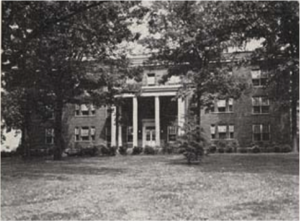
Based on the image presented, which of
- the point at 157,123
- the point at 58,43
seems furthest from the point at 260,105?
the point at 58,43

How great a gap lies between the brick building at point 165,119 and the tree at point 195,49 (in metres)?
11.1

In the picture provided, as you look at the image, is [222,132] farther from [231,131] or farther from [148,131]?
[148,131]

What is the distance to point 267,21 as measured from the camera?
28109mm

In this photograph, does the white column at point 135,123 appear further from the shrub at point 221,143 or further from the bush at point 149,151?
the shrub at point 221,143

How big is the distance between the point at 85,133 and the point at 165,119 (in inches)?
346

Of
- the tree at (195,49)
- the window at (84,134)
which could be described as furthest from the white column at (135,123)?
the tree at (195,49)

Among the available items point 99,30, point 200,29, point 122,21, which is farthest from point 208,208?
point 200,29

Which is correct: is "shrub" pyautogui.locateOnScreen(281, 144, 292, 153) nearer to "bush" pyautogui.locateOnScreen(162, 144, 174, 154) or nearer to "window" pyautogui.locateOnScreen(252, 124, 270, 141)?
"window" pyautogui.locateOnScreen(252, 124, 270, 141)

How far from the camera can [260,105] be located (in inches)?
2167

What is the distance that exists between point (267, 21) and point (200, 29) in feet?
41.4

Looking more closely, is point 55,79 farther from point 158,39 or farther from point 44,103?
point 158,39

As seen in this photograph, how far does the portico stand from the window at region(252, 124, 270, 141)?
741 centimetres

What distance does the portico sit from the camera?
185 feet

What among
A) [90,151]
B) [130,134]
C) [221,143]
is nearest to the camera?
[90,151]
